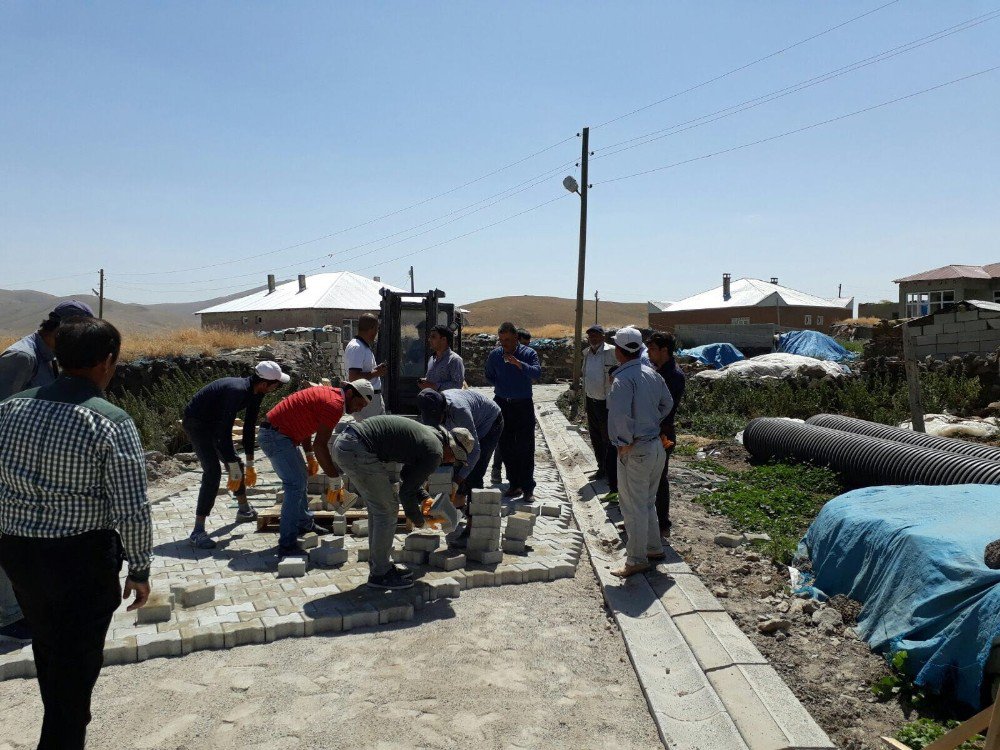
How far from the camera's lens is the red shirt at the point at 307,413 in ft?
19.3

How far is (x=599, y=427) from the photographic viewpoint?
8922 millimetres

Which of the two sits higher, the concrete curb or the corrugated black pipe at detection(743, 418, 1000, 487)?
the corrugated black pipe at detection(743, 418, 1000, 487)

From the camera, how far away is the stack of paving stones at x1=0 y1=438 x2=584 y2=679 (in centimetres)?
443

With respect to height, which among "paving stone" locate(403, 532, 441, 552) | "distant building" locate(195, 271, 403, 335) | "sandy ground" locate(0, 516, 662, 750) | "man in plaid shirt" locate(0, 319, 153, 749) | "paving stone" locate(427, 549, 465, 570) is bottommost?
"sandy ground" locate(0, 516, 662, 750)

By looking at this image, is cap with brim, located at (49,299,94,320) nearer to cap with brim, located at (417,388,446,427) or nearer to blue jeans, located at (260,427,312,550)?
blue jeans, located at (260,427,312,550)

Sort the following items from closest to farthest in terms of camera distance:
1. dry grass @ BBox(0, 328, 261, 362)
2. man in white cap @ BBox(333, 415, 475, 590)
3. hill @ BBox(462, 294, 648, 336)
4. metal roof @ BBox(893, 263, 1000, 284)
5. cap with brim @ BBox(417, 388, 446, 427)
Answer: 1. man in white cap @ BBox(333, 415, 475, 590)
2. cap with brim @ BBox(417, 388, 446, 427)
3. dry grass @ BBox(0, 328, 261, 362)
4. metal roof @ BBox(893, 263, 1000, 284)
5. hill @ BBox(462, 294, 648, 336)

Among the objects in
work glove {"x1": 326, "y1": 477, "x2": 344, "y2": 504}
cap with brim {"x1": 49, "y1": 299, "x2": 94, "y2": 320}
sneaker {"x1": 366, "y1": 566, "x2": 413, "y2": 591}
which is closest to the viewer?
cap with brim {"x1": 49, "y1": 299, "x2": 94, "y2": 320}

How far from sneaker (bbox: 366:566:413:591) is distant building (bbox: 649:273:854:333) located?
37260 mm

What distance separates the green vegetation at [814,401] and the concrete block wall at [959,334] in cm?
111

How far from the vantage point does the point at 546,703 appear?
3820 millimetres

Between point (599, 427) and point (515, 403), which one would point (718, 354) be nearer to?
point (599, 427)

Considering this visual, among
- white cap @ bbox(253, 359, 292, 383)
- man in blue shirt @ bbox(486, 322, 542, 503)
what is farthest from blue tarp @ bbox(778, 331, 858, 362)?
white cap @ bbox(253, 359, 292, 383)

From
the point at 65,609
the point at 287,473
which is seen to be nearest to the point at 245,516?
the point at 287,473

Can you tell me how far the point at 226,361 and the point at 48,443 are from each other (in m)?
14.1
